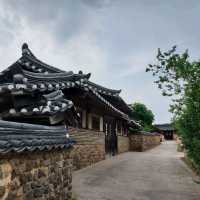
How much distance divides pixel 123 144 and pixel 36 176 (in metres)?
19.1

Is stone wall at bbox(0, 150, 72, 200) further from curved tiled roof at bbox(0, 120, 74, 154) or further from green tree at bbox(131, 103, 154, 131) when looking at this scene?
green tree at bbox(131, 103, 154, 131)

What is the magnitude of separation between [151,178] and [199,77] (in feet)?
17.6

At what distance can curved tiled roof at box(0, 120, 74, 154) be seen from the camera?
389 cm

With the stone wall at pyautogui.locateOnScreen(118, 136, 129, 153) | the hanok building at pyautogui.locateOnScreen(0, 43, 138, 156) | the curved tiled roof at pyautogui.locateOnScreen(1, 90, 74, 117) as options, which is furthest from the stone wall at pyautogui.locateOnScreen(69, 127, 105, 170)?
the stone wall at pyautogui.locateOnScreen(118, 136, 129, 153)

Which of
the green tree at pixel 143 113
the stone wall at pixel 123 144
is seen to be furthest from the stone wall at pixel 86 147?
the green tree at pixel 143 113

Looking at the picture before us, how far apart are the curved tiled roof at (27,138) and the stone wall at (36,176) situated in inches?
7.4

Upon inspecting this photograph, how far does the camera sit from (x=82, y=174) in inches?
436

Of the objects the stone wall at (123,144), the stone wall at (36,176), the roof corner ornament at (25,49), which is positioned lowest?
the stone wall at (36,176)

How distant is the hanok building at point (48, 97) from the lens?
712cm

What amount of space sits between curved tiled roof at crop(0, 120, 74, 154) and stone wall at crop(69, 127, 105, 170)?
5106 mm

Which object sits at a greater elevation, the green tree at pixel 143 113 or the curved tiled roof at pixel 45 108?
the green tree at pixel 143 113

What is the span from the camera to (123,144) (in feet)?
77.7

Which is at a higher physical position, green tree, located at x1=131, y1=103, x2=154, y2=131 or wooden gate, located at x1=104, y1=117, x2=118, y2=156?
green tree, located at x1=131, y1=103, x2=154, y2=131

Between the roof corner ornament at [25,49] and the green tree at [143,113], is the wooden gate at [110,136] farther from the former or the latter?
the green tree at [143,113]
